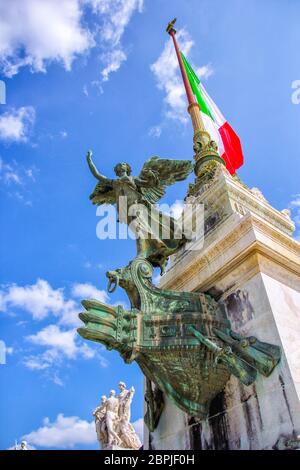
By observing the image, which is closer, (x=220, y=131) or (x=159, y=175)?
(x=159, y=175)

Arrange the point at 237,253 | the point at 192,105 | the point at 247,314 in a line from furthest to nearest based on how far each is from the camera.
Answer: the point at 192,105 → the point at 237,253 → the point at 247,314

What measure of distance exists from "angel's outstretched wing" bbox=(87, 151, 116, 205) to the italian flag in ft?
17.8

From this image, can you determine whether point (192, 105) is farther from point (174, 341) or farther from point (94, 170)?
point (174, 341)

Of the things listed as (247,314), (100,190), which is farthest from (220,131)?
(247,314)

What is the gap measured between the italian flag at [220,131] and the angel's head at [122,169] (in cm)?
517

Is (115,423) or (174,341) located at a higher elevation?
(115,423)

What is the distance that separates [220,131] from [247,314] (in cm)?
907

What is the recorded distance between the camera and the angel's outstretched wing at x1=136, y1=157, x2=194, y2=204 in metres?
6.98

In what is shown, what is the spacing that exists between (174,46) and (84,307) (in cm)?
1615

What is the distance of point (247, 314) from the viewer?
17.0 feet

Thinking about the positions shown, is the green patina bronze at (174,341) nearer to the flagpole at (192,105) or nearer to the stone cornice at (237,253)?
the stone cornice at (237,253)

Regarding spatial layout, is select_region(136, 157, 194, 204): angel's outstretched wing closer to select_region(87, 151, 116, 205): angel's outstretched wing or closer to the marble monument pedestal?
select_region(87, 151, 116, 205): angel's outstretched wing

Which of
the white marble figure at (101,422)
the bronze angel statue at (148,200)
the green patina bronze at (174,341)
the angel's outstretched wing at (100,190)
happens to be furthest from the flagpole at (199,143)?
the white marble figure at (101,422)

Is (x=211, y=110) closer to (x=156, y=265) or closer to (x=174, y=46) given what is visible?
(x=174, y=46)
